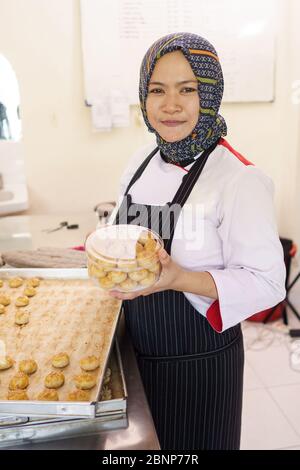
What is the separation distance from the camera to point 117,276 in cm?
82

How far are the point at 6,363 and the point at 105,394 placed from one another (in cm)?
25

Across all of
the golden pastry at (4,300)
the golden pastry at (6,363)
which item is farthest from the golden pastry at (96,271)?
the golden pastry at (4,300)

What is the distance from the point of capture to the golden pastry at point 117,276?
0.81 meters

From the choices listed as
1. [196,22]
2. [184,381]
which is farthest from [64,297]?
[196,22]

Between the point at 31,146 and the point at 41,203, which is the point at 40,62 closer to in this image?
the point at 31,146

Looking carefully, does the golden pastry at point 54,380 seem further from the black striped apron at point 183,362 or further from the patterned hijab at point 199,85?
the patterned hijab at point 199,85

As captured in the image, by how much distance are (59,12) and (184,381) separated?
2.47 m

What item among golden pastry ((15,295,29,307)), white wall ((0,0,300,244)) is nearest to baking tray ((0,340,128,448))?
golden pastry ((15,295,29,307))

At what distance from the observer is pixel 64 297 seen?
1.32 m

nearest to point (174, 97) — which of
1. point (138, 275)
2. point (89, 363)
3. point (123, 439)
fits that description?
point (138, 275)

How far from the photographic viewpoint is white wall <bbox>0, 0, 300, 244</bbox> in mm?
2674

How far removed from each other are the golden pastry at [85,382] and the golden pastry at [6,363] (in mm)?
177

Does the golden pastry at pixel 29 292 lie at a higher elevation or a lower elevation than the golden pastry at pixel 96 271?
lower

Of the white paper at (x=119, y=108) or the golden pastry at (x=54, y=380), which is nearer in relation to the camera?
the golden pastry at (x=54, y=380)
